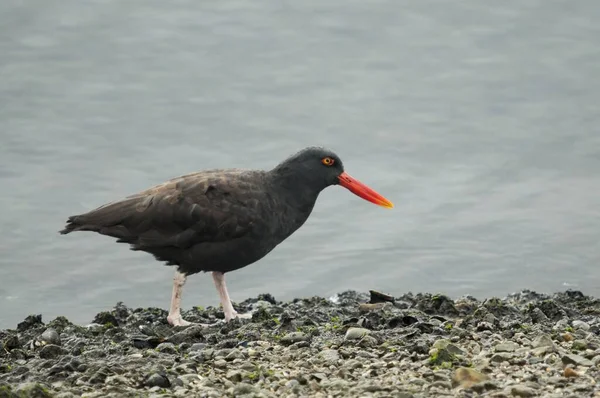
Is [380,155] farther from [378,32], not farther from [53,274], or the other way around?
[53,274]

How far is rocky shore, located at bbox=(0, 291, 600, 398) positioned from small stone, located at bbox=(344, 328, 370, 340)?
1 cm

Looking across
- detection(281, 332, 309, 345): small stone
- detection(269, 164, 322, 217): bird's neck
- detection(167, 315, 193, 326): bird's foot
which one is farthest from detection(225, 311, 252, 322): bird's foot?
detection(281, 332, 309, 345): small stone

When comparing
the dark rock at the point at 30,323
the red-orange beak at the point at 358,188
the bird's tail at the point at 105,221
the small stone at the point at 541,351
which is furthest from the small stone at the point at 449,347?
the dark rock at the point at 30,323

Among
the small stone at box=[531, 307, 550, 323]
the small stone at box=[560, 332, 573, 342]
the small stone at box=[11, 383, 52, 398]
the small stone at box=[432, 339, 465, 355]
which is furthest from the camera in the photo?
the small stone at box=[531, 307, 550, 323]

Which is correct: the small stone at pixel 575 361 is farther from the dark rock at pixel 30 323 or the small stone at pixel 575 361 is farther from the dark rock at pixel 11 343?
the dark rock at pixel 30 323

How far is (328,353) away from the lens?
6688mm

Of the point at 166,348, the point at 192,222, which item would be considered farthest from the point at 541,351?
the point at 192,222

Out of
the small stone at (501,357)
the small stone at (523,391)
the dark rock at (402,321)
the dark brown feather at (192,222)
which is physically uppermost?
the dark brown feather at (192,222)

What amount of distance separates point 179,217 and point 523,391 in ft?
11.7

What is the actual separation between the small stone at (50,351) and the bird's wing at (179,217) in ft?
5.12

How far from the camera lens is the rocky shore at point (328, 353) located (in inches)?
233

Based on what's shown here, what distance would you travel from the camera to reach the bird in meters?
8.44

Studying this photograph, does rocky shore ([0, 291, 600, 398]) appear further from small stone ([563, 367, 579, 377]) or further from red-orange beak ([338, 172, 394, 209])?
red-orange beak ([338, 172, 394, 209])

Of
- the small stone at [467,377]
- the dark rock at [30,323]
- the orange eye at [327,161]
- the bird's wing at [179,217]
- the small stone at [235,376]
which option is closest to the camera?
the small stone at [467,377]
